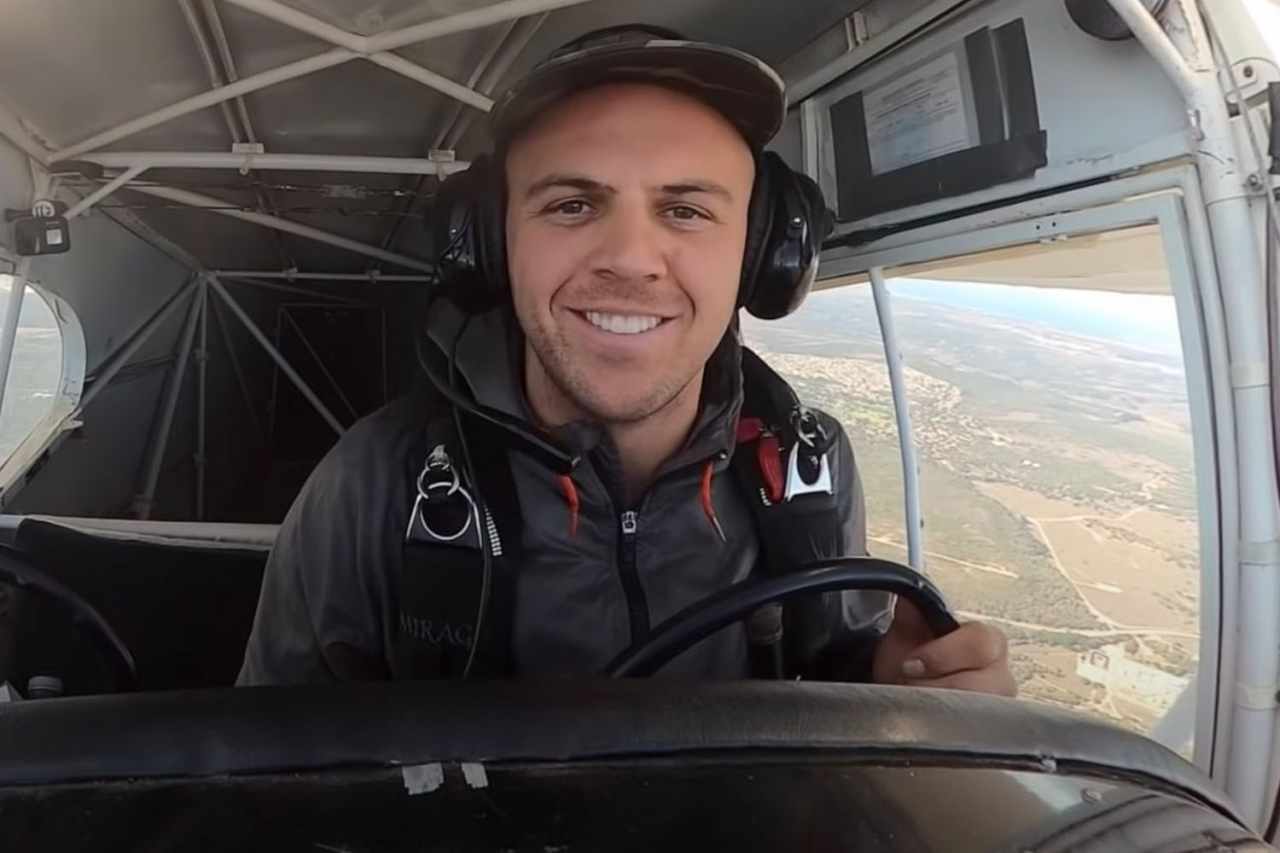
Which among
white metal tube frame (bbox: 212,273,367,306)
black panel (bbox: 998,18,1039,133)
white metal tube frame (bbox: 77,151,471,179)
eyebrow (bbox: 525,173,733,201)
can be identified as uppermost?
white metal tube frame (bbox: 212,273,367,306)

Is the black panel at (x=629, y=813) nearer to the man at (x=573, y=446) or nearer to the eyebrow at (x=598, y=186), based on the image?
the man at (x=573, y=446)

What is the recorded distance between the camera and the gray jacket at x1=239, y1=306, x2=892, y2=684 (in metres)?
1.34

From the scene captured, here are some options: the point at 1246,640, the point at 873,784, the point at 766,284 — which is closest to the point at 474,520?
the point at 766,284

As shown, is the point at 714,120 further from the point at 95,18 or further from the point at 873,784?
the point at 95,18

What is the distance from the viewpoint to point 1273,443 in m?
1.40

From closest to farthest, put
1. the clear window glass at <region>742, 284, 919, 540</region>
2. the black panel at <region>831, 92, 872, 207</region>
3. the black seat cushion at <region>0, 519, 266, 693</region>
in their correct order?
the black seat cushion at <region>0, 519, 266, 693</region> → the black panel at <region>831, 92, 872, 207</region> → the clear window glass at <region>742, 284, 919, 540</region>

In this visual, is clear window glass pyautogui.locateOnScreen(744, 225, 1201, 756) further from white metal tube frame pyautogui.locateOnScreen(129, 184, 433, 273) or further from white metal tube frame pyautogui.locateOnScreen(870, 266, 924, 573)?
white metal tube frame pyautogui.locateOnScreen(129, 184, 433, 273)

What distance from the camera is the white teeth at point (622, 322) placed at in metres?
1.32

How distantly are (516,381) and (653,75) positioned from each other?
0.50m

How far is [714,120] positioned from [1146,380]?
932mm

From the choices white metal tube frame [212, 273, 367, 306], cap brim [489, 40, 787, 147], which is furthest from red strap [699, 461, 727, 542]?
white metal tube frame [212, 273, 367, 306]

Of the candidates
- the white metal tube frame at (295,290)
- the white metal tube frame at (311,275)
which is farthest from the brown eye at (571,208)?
the white metal tube frame at (295,290)

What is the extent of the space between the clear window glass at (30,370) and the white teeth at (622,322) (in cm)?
276

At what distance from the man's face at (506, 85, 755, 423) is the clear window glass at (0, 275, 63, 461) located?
2.68m
